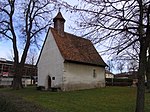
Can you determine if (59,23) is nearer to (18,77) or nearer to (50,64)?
(50,64)

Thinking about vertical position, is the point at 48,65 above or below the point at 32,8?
below

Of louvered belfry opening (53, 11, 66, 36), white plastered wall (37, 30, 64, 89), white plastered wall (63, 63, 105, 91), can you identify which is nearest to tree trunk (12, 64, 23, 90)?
white plastered wall (37, 30, 64, 89)

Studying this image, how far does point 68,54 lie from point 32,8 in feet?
31.5

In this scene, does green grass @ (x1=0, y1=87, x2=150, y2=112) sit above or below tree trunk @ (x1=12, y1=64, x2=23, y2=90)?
below

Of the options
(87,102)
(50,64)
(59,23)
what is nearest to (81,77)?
(50,64)

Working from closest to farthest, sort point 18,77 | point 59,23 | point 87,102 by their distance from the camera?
point 87,102 → point 59,23 → point 18,77

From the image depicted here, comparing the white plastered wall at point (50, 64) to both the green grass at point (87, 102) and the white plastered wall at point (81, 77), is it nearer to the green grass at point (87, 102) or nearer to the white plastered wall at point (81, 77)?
the white plastered wall at point (81, 77)

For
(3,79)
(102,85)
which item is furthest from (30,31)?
(3,79)

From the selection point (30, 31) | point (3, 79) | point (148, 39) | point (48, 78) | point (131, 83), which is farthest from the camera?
point (3, 79)

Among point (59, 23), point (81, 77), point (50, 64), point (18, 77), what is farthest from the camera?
point (18, 77)

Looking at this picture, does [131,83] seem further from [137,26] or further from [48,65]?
[137,26]

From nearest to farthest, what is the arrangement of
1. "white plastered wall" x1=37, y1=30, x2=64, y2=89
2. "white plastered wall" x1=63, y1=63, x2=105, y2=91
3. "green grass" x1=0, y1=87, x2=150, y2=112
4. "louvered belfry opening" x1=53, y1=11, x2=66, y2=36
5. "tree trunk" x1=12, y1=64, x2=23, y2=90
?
"green grass" x1=0, y1=87, x2=150, y2=112, "white plastered wall" x1=63, y1=63, x2=105, y2=91, "white plastered wall" x1=37, y1=30, x2=64, y2=89, "louvered belfry opening" x1=53, y1=11, x2=66, y2=36, "tree trunk" x1=12, y1=64, x2=23, y2=90

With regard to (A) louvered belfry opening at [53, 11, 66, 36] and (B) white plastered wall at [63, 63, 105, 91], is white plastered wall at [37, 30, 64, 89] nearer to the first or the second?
(B) white plastered wall at [63, 63, 105, 91]

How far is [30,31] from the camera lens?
43.5 m
